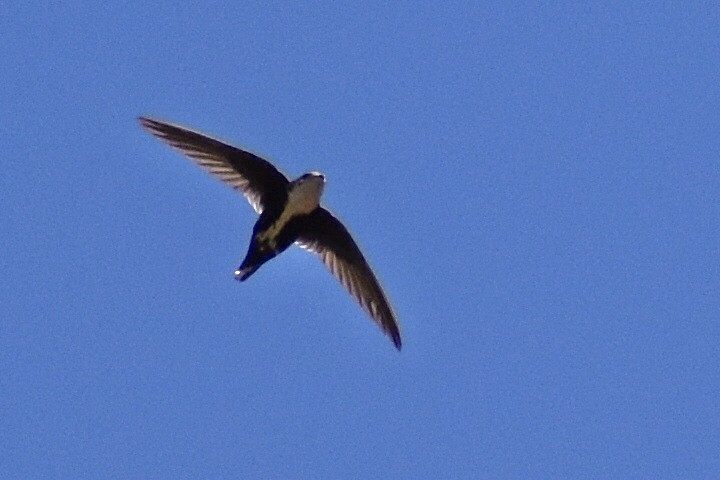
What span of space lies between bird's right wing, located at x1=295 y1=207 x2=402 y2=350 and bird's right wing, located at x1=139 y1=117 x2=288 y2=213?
453mm

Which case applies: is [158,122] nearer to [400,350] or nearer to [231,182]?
[231,182]

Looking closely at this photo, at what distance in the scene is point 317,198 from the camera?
1828 cm

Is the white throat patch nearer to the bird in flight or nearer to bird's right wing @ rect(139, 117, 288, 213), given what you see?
the bird in flight

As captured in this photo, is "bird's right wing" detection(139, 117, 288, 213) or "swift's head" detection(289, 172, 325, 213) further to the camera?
"bird's right wing" detection(139, 117, 288, 213)

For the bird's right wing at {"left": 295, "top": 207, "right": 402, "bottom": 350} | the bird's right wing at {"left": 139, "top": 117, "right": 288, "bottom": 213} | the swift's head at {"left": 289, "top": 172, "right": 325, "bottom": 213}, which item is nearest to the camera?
the swift's head at {"left": 289, "top": 172, "right": 325, "bottom": 213}

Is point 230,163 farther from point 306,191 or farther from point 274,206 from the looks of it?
point 306,191

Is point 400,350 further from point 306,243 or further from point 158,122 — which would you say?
point 158,122

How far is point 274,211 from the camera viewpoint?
60.0ft

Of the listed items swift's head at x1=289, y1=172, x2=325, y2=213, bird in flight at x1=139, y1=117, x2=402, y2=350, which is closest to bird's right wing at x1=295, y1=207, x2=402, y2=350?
bird in flight at x1=139, y1=117, x2=402, y2=350

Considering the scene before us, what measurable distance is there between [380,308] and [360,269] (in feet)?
0.93

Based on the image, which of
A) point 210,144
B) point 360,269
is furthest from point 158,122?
point 360,269

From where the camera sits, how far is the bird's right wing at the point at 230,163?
1833 cm

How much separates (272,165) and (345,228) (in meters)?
0.73

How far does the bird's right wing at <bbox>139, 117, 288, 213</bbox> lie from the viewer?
1833 centimetres
